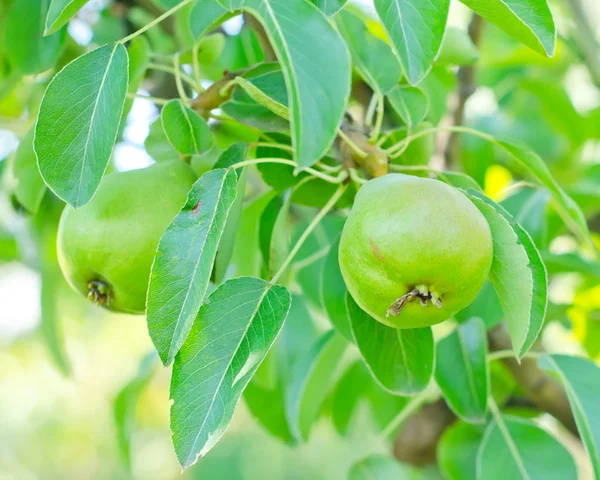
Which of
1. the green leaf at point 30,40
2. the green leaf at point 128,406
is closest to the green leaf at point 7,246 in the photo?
the green leaf at point 128,406

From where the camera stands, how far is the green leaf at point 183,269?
665 millimetres

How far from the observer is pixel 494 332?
4.53ft

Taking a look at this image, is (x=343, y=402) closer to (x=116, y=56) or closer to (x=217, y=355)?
(x=217, y=355)

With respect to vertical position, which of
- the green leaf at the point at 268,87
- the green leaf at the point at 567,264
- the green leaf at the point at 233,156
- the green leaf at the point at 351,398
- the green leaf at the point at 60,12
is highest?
the green leaf at the point at 60,12

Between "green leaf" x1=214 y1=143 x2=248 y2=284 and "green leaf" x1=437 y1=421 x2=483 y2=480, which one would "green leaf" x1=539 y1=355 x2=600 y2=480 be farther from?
"green leaf" x1=214 y1=143 x2=248 y2=284

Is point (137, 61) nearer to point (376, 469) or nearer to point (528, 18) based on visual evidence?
point (528, 18)

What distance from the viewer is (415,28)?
0.71 meters

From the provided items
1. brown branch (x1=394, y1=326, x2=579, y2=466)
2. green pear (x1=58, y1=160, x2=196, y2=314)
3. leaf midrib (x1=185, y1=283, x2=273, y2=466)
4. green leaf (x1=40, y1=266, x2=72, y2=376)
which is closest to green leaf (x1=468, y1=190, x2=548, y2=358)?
leaf midrib (x1=185, y1=283, x2=273, y2=466)

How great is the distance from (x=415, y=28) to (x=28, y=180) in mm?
633

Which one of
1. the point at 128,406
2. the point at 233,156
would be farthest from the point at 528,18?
the point at 128,406

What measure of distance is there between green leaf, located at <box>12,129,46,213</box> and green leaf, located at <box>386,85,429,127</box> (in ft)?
1.72

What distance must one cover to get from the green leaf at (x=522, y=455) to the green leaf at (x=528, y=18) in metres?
0.61

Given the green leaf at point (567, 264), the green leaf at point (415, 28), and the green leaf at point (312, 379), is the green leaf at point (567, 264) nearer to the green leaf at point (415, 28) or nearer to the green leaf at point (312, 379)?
the green leaf at point (312, 379)

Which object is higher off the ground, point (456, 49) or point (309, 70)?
point (309, 70)
